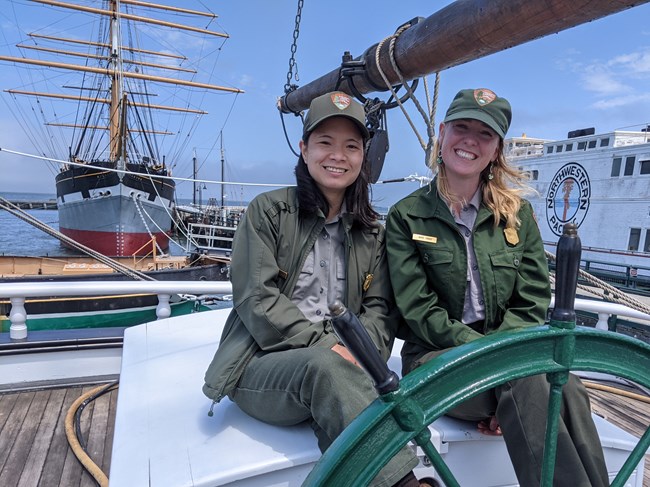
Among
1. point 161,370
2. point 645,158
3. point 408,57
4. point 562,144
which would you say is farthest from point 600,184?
point 161,370

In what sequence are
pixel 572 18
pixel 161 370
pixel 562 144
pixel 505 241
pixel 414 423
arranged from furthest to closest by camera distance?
1. pixel 562 144
2. pixel 161 370
3. pixel 505 241
4. pixel 572 18
5. pixel 414 423

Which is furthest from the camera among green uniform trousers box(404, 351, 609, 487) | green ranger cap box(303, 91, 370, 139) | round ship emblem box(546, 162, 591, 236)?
round ship emblem box(546, 162, 591, 236)

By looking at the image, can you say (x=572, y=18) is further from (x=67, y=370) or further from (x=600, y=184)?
(x=600, y=184)

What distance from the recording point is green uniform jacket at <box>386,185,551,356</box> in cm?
186

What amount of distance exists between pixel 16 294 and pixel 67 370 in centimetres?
69

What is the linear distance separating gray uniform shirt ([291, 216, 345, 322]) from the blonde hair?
0.53 meters

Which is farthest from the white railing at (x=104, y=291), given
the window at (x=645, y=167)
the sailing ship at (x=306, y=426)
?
the window at (x=645, y=167)

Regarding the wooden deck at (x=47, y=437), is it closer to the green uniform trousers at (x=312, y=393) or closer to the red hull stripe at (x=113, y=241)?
the green uniform trousers at (x=312, y=393)

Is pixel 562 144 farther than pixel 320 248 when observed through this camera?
Yes

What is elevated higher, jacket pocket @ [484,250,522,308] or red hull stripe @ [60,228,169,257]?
jacket pocket @ [484,250,522,308]

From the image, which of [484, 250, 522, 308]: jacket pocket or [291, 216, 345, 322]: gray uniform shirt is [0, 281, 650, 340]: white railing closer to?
[291, 216, 345, 322]: gray uniform shirt

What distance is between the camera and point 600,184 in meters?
17.5

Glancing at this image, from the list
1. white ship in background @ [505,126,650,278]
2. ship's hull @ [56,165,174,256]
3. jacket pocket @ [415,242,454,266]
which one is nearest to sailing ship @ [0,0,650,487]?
jacket pocket @ [415,242,454,266]

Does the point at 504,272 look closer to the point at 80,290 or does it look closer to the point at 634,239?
the point at 80,290
